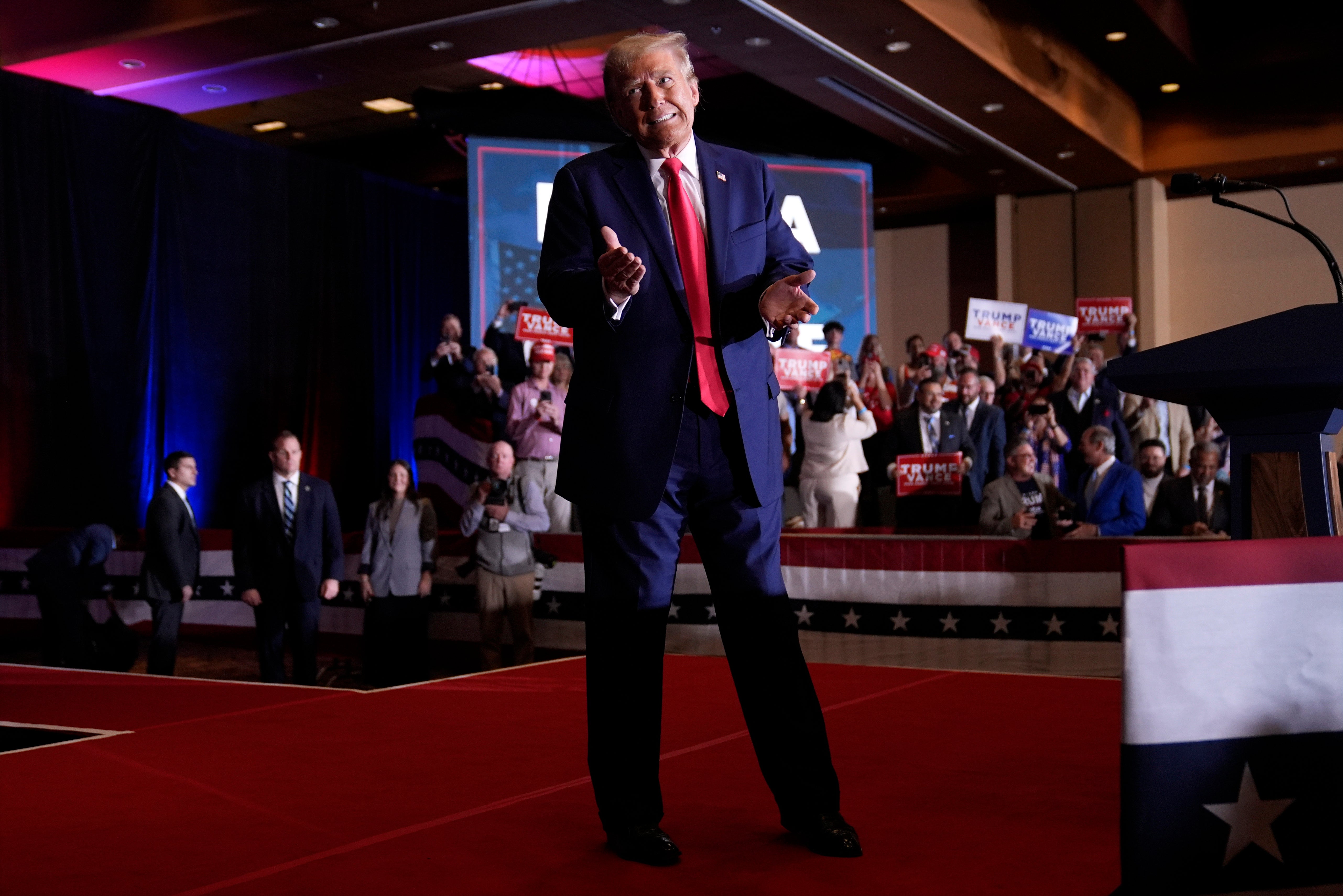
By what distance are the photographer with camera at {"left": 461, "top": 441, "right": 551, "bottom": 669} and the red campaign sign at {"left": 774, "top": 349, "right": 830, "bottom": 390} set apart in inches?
83.8

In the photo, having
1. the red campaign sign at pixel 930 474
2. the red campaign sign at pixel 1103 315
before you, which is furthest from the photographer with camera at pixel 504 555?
the red campaign sign at pixel 1103 315

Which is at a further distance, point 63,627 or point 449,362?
point 449,362

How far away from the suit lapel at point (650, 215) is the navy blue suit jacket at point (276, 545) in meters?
4.58

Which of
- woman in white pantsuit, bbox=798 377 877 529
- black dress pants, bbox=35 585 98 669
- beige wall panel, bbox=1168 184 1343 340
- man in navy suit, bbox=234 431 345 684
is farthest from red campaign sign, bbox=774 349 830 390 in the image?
beige wall panel, bbox=1168 184 1343 340

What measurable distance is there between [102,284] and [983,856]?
9.47 metres

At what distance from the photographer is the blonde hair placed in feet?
6.14

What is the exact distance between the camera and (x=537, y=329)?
7.93 m

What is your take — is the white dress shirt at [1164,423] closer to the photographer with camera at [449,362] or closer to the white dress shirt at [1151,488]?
the white dress shirt at [1151,488]

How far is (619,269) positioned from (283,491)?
496cm

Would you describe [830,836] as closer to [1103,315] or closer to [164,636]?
[164,636]

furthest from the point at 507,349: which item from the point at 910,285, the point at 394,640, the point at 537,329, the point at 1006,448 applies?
the point at 910,285

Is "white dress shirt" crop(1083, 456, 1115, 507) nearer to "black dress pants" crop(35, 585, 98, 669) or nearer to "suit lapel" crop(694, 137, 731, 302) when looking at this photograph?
"suit lapel" crop(694, 137, 731, 302)

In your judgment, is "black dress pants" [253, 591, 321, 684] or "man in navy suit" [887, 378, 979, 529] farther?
"man in navy suit" [887, 378, 979, 529]

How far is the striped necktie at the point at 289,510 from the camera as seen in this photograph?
6238mm
